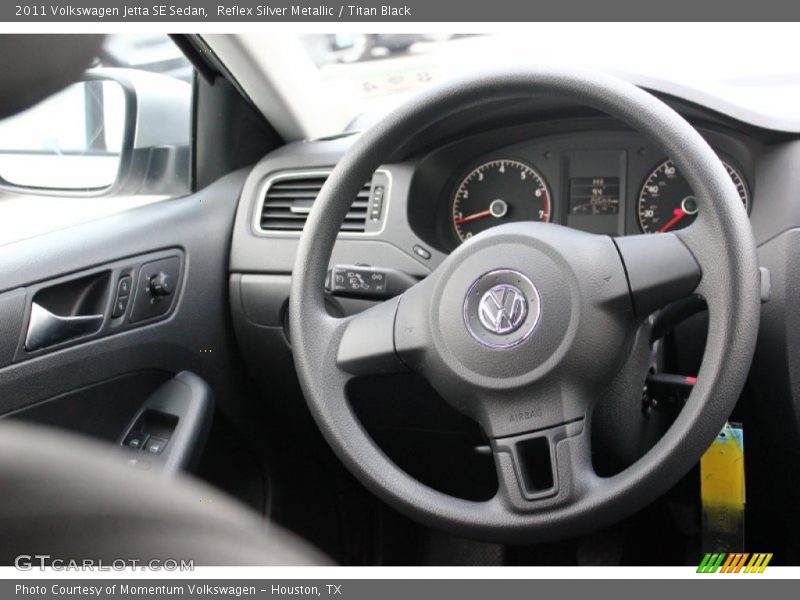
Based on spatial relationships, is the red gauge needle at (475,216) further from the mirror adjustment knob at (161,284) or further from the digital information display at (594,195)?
the mirror adjustment knob at (161,284)

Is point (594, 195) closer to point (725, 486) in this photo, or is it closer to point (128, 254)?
point (725, 486)

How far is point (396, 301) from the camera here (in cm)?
127

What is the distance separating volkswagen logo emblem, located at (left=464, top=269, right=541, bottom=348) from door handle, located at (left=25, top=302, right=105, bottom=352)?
67 centimetres

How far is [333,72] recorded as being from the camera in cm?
201

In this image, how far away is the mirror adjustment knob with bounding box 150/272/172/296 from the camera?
5.24 ft

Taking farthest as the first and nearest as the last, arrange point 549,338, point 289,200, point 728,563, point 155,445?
point 289,200
point 155,445
point 728,563
point 549,338

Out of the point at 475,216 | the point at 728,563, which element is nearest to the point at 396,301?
the point at 475,216

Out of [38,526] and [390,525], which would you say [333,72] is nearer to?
[390,525]

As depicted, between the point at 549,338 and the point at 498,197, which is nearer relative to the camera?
the point at 549,338

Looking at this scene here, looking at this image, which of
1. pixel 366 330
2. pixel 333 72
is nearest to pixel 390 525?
pixel 366 330

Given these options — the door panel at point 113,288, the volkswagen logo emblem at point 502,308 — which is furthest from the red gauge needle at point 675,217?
the door panel at point 113,288

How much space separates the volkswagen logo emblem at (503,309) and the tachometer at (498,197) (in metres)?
0.49

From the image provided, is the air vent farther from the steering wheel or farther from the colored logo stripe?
the colored logo stripe

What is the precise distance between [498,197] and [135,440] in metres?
0.80
